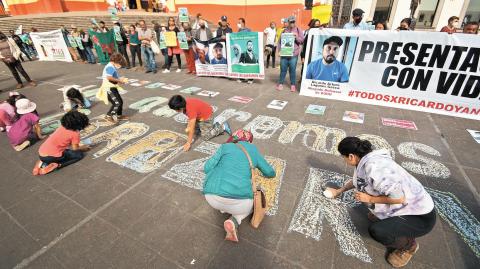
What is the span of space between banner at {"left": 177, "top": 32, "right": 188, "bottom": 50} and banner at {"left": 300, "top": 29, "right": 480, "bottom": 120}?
5315mm

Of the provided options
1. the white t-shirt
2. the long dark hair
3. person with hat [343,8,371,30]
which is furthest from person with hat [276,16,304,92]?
the long dark hair

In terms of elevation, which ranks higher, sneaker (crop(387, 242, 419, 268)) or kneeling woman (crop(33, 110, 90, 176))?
kneeling woman (crop(33, 110, 90, 176))

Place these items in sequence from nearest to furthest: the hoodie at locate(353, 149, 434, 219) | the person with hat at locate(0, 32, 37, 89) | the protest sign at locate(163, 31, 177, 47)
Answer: the hoodie at locate(353, 149, 434, 219)
the person with hat at locate(0, 32, 37, 89)
the protest sign at locate(163, 31, 177, 47)

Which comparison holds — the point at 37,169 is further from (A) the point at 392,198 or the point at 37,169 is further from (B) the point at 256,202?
(A) the point at 392,198

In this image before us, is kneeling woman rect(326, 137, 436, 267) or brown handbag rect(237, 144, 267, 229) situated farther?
brown handbag rect(237, 144, 267, 229)

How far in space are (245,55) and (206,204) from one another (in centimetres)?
658

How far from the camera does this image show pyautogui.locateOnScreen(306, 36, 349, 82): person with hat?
6.60 meters

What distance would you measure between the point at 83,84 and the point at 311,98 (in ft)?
29.3

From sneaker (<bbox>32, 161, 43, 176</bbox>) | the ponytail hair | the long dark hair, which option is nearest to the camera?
the ponytail hair

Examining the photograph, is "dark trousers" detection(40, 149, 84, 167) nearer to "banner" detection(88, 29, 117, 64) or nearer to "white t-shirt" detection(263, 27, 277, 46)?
"white t-shirt" detection(263, 27, 277, 46)

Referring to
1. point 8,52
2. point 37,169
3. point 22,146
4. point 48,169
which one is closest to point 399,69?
point 48,169

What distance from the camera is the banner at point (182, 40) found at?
31.9 ft

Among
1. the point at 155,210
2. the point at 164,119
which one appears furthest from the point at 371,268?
the point at 164,119

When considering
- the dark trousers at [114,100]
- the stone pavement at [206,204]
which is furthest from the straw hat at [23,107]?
the dark trousers at [114,100]
